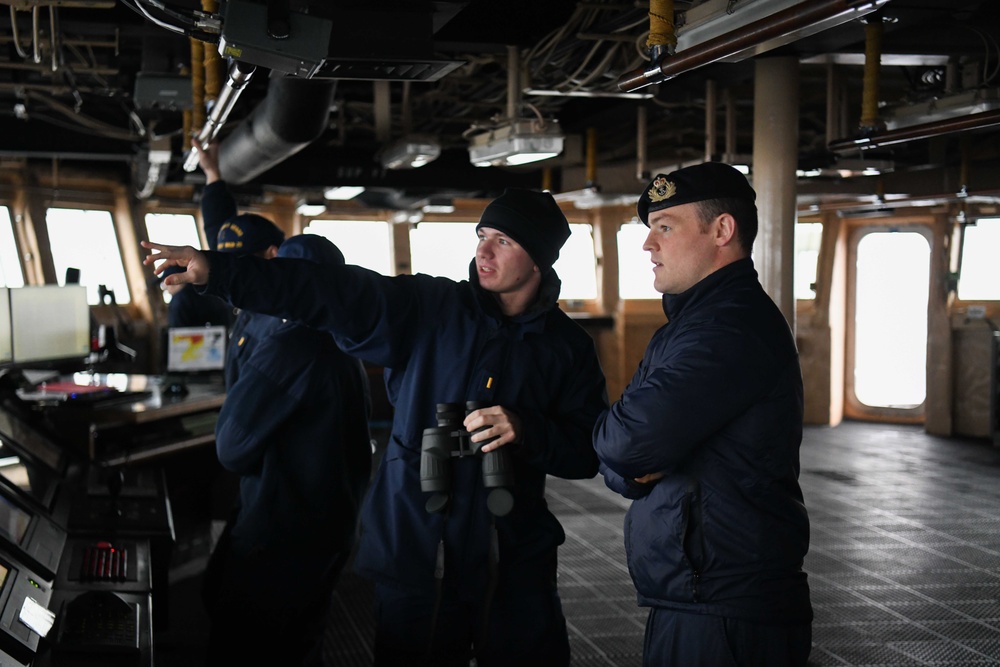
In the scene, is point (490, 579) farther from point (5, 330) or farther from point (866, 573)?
point (866, 573)

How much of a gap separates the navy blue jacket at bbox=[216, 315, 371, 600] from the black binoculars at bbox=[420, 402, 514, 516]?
77cm

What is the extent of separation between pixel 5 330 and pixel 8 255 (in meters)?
5.05

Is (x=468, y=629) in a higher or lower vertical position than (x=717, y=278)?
lower

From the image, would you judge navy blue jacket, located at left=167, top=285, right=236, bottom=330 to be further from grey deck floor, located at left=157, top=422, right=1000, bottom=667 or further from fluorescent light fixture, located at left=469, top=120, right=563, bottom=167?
fluorescent light fixture, located at left=469, top=120, right=563, bottom=167

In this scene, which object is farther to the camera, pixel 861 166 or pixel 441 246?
pixel 441 246

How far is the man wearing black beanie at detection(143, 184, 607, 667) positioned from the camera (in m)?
2.16

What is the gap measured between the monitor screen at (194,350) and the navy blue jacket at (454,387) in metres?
3.86

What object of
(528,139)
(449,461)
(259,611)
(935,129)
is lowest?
(259,611)

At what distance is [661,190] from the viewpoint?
2.00m

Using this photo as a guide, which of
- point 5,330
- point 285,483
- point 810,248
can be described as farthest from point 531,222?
point 810,248

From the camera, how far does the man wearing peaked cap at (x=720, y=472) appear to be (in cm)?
182

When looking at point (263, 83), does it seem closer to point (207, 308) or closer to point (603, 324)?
point (207, 308)

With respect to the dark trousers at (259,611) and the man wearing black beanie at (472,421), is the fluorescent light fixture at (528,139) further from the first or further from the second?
the dark trousers at (259,611)

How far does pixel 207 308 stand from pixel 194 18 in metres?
4.26
